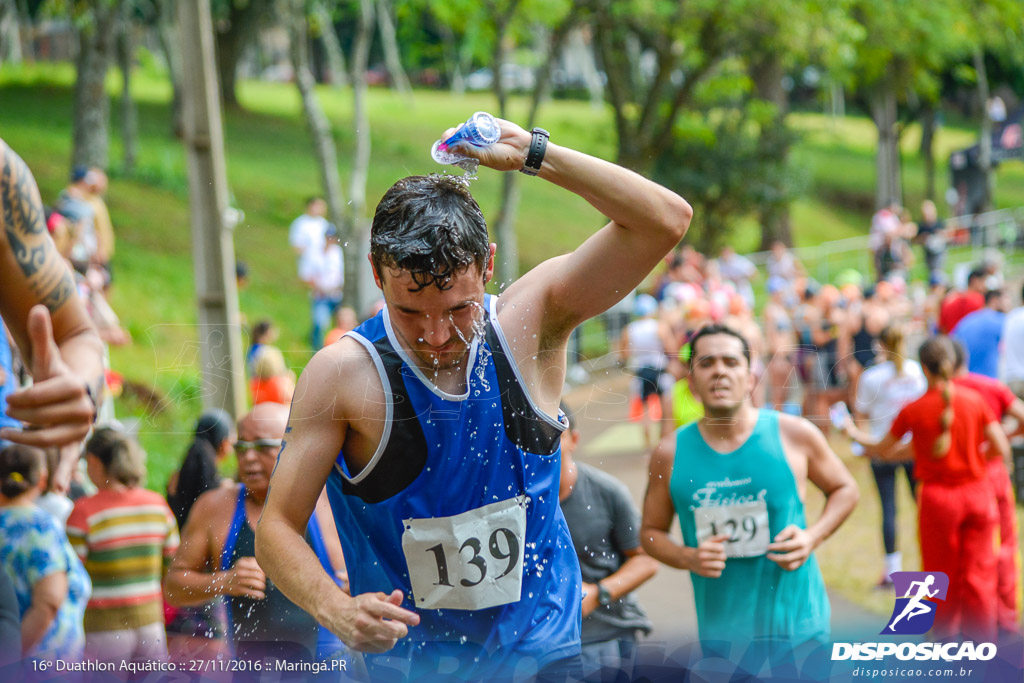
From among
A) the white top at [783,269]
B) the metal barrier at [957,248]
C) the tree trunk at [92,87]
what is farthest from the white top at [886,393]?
the tree trunk at [92,87]

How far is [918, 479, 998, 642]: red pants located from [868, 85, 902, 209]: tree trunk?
27.4 m

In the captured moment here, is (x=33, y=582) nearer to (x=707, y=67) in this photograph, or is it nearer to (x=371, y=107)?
(x=707, y=67)

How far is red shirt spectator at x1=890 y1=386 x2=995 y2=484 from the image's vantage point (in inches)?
211

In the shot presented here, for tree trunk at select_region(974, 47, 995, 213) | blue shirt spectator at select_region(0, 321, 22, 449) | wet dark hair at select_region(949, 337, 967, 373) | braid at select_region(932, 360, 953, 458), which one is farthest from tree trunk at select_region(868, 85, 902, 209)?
blue shirt spectator at select_region(0, 321, 22, 449)

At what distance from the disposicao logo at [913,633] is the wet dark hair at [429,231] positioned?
2280mm

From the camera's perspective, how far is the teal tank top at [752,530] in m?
3.80

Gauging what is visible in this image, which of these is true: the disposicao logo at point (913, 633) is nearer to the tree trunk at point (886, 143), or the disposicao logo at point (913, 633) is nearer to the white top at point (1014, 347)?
the white top at point (1014, 347)

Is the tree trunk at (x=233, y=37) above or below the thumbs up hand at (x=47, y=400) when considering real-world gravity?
above

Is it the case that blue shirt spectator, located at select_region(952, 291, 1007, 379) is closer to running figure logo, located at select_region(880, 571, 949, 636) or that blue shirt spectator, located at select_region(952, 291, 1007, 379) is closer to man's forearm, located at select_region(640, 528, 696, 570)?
running figure logo, located at select_region(880, 571, 949, 636)

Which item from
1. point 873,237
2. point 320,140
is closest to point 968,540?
point 320,140

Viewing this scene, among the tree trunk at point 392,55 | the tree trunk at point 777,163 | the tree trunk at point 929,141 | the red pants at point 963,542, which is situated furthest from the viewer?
the tree trunk at point 929,141

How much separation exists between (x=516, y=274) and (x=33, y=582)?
201cm

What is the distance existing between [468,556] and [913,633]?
2.14 metres

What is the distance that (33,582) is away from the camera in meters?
3.50
